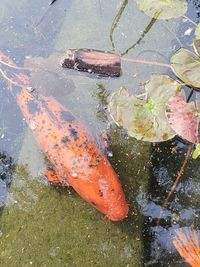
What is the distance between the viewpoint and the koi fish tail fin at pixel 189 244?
110 inches

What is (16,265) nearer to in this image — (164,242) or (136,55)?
(164,242)

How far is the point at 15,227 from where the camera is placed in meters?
3.11

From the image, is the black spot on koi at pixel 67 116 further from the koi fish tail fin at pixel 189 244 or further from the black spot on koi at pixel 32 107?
the koi fish tail fin at pixel 189 244

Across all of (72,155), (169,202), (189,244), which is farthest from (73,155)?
(189,244)

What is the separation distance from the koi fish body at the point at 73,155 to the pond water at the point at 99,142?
69 millimetres

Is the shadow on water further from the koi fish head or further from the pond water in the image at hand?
the koi fish head

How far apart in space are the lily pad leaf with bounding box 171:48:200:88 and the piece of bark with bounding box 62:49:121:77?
418 millimetres

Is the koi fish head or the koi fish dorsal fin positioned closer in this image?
the koi fish head

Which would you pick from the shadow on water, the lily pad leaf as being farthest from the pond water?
the lily pad leaf

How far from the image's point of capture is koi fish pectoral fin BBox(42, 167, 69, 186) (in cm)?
316

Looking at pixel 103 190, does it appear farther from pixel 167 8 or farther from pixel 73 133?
pixel 167 8

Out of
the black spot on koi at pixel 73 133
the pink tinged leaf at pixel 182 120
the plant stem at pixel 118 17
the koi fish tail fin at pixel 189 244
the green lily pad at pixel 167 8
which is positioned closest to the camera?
the koi fish tail fin at pixel 189 244

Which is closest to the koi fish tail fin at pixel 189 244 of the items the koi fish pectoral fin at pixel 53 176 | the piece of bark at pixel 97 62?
the koi fish pectoral fin at pixel 53 176

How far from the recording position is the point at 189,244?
9.32 feet
